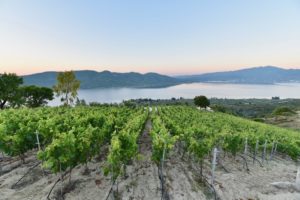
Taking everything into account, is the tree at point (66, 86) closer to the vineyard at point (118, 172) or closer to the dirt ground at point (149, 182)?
the vineyard at point (118, 172)

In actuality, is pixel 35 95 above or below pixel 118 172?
below

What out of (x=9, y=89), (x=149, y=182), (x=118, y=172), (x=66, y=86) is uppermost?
(x=9, y=89)

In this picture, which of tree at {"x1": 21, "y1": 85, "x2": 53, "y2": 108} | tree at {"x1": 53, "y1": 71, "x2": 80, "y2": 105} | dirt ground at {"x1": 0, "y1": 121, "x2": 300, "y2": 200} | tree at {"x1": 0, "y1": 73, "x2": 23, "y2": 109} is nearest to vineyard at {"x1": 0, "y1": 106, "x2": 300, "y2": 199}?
dirt ground at {"x1": 0, "y1": 121, "x2": 300, "y2": 200}

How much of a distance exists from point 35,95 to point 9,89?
12.3 metres

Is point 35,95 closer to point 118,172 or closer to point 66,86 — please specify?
point 66,86

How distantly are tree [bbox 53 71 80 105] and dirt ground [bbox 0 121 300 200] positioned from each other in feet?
137

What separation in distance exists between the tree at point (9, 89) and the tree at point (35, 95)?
927 centimetres

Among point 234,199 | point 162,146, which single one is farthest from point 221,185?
point 162,146

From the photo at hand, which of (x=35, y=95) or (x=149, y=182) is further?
(x=35, y=95)

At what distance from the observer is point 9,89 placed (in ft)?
145

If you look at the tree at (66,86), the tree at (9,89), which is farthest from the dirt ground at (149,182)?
the tree at (66,86)

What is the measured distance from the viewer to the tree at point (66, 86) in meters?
53.5

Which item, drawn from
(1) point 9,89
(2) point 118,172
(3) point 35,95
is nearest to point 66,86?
(3) point 35,95

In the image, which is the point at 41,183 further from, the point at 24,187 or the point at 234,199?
the point at 234,199
